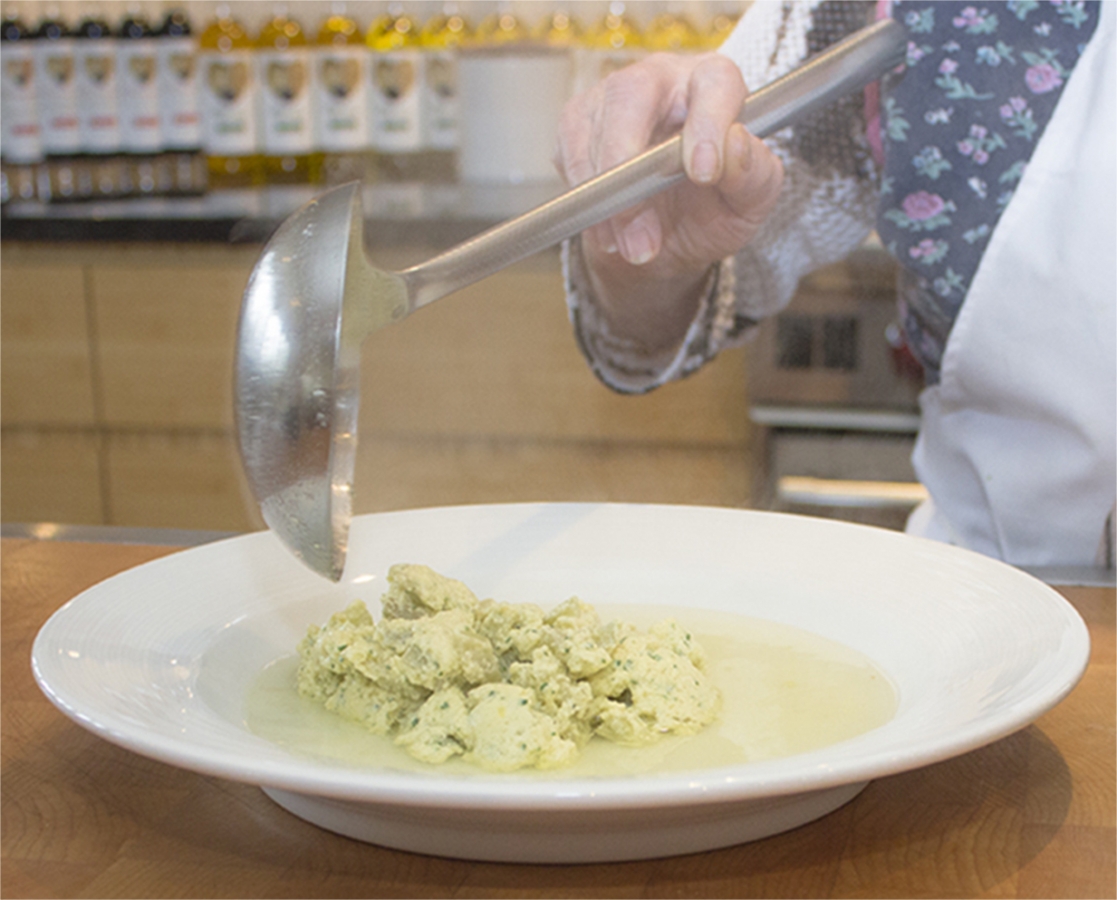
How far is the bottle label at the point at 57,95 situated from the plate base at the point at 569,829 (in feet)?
5.76

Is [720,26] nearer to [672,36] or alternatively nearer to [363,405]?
[672,36]

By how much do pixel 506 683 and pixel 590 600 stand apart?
0.16 metres

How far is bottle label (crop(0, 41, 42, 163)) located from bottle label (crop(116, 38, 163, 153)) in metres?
0.13

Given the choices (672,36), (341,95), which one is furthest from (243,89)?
(672,36)

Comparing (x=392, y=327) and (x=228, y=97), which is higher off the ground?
(x=228, y=97)

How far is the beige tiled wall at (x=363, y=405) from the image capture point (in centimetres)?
165

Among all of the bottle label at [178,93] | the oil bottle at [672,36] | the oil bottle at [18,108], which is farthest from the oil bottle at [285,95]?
the oil bottle at [672,36]

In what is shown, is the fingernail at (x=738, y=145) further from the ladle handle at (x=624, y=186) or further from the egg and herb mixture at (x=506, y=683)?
the egg and herb mixture at (x=506, y=683)

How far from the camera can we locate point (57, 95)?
6.13 ft

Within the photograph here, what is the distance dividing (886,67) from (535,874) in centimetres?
54

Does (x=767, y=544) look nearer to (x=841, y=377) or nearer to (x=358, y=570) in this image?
(x=358, y=570)

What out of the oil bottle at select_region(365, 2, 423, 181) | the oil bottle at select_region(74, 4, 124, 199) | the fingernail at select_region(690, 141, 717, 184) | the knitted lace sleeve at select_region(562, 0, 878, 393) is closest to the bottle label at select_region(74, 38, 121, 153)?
the oil bottle at select_region(74, 4, 124, 199)

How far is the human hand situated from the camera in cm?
61

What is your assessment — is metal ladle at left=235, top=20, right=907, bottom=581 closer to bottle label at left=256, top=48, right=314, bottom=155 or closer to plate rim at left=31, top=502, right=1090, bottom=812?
plate rim at left=31, top=502, right=1090, bottom=812
